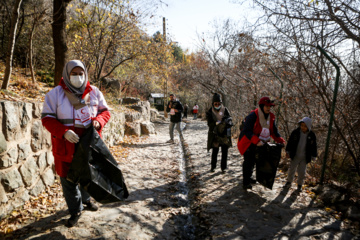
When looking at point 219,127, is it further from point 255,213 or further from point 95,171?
point 95,171

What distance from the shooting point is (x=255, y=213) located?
11.5 ft

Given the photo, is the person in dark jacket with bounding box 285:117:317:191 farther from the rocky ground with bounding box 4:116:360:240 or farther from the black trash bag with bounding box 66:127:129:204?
the black trash bag with bounding box 66:127:129:204

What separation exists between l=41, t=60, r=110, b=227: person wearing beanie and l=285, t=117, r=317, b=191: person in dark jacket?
11.8 feet

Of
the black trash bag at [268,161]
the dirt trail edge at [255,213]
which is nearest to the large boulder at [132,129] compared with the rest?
the dirt trail edge at [255,213]

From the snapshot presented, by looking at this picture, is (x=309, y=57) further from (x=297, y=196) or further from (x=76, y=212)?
(x=76, y=212)

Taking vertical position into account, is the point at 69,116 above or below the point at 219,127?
above

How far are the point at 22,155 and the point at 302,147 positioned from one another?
15.7 ft

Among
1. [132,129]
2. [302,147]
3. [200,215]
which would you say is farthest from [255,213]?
[132,129]

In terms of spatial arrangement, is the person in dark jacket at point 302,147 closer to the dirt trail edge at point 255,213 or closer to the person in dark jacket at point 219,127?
the dirt trail edge at point 255,213

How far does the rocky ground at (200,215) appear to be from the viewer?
2879 mm

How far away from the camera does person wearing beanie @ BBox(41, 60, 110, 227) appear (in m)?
2.48

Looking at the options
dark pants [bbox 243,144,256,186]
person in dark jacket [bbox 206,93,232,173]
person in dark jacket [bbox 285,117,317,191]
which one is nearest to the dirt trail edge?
dark pants [bbox 243,144,256,186]

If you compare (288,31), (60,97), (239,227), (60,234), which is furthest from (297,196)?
(60,97)

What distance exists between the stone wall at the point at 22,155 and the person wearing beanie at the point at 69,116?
0.80 meters
